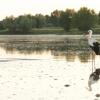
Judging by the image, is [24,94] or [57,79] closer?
[24,94]

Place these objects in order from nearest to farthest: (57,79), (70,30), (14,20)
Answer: (57,79) < (70,30) < (14,20)

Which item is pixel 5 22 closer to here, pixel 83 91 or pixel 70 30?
pixel 70 30

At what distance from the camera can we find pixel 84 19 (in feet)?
304

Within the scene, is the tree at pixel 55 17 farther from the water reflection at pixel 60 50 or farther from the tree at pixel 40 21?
the water reflection at pixel 60 50

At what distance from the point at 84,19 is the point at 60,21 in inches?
298

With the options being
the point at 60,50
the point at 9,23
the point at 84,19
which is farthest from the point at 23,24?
the point at 60,50

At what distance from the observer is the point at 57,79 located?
13070mm

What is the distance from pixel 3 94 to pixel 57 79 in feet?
9.41

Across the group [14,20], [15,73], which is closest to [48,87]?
[15,73]

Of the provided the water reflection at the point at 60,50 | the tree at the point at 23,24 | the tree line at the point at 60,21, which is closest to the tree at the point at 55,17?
the tree line at the point at 60,21

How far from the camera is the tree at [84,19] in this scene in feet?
294

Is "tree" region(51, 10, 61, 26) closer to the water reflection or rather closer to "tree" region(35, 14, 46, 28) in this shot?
"tree" region(35, 14, 46, 28)

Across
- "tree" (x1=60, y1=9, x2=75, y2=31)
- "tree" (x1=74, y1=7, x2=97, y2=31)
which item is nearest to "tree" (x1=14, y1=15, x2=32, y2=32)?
"tree" (x1=60, y1=9, x2=75, y2=31)

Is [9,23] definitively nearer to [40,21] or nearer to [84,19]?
[40,21]
